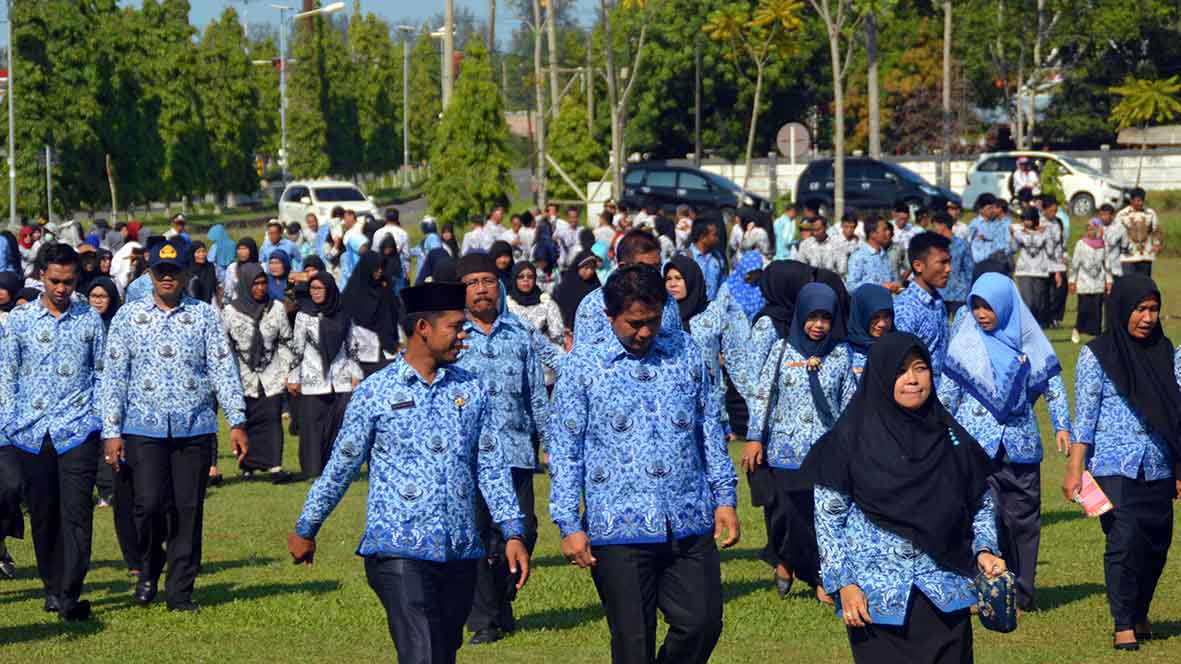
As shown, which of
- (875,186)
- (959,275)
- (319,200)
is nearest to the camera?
(959,275)

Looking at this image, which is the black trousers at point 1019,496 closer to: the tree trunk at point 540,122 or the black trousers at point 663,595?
the black trousers at point 663,595

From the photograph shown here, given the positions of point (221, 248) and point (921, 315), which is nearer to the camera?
point (921, 315)

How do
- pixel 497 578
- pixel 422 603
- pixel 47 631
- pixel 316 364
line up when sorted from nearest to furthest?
pixel 422 603 < pixel 497 578 < pixel 47 631 < pixel 316 364

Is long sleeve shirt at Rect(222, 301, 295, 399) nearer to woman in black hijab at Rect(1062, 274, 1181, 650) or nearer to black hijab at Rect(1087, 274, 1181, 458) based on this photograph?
woman in black hijab at Rect(1062, 274, 1181, 650)

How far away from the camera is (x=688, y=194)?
44.8m

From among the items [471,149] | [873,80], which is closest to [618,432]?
[471,149]

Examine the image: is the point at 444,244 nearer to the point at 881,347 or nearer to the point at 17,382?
the point at 17,382

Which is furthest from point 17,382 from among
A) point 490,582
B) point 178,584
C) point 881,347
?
point 881,347

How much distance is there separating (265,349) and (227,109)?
60.5 m

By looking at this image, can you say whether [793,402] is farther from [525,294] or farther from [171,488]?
[525,294]

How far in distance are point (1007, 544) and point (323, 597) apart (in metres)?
4.87

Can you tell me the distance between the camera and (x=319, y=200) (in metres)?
50.6

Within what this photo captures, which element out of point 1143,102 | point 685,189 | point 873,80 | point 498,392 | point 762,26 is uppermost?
point 762,26

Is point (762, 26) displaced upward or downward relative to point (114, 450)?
upward
